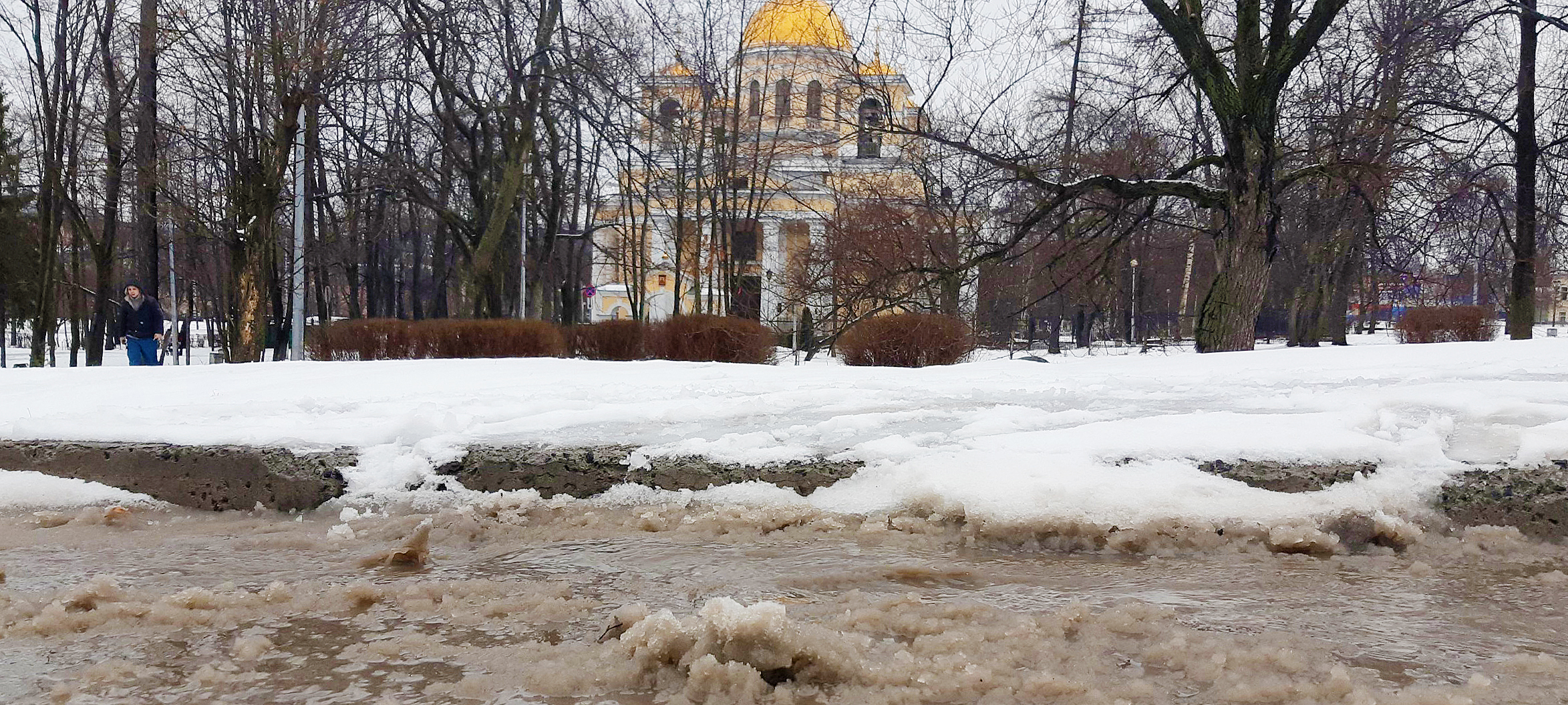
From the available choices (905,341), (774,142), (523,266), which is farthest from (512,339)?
(523,266)

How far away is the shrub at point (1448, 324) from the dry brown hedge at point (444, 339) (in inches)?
711

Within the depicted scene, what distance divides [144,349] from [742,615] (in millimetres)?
16825

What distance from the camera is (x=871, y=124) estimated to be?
38.6ft

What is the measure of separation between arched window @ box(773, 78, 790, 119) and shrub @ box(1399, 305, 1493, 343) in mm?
14691

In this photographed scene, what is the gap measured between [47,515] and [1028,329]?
81.6ft

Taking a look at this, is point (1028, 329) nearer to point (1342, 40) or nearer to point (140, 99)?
point (1342, 40)

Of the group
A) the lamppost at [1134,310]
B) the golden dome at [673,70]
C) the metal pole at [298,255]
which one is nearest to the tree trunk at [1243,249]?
the golden dome at [673,70]

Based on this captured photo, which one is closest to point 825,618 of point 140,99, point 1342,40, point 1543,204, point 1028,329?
point 1342,40

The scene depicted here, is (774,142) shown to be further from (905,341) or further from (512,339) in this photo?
(905,341)

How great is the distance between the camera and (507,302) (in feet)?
109

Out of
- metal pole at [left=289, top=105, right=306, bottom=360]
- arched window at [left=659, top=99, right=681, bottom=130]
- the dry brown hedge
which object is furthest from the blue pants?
arched window at [left=659, top=99, right=681, bottom=130]

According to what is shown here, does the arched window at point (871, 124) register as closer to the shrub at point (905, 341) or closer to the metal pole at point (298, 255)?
the shrub at point (905, 341)

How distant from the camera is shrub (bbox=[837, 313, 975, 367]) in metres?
12.3

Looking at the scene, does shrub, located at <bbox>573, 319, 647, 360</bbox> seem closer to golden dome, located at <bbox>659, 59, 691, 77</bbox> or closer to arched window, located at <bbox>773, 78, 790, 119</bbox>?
golden dome, located at <bbox>659, 59, 691, 77</bbox>
